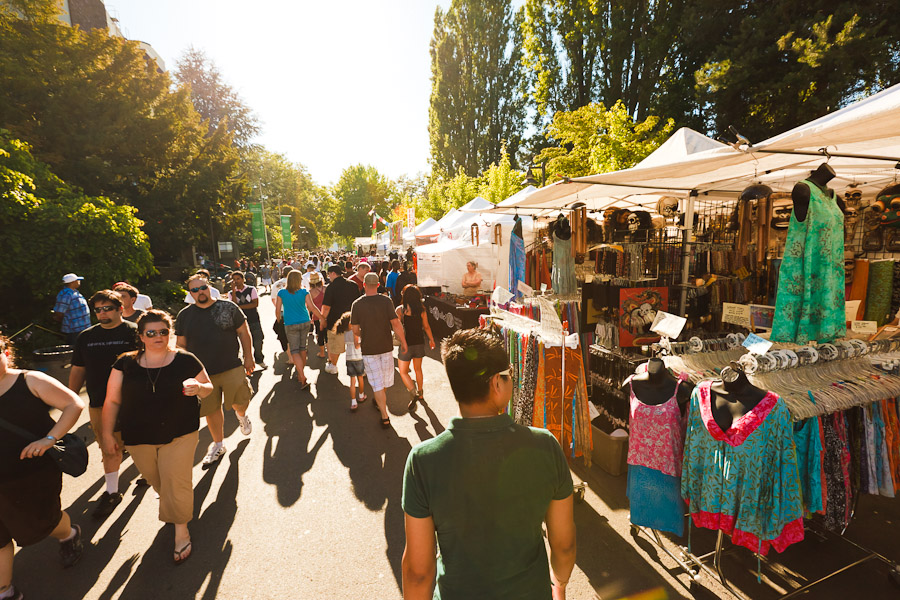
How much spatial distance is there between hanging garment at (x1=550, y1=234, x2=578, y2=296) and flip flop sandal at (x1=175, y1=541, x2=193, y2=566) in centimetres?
503

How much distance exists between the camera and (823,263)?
2.86 metres

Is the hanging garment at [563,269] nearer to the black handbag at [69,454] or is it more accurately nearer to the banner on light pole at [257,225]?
the black handbag at [69,454]

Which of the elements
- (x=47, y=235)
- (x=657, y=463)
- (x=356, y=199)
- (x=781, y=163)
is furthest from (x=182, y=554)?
(x=356, y=199)

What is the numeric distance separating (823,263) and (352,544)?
4.33 m

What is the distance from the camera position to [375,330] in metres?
→ 5.16

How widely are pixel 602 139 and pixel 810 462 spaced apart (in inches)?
433

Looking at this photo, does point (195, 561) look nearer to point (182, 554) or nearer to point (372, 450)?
point (182, 554)

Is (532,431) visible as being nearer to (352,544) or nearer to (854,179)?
(352,544)

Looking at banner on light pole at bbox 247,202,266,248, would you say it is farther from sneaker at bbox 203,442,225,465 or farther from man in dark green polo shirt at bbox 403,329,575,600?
man in dark green polo shirt at bbox 403,329,575,600

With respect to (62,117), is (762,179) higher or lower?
lower

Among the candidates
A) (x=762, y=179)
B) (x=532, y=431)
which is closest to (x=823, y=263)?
(x=532, y=431)

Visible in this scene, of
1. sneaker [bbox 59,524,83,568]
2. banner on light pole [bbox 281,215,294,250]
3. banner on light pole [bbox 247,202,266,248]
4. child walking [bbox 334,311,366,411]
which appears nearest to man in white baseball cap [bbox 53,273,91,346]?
child walking [bbox 334,311,366,411]

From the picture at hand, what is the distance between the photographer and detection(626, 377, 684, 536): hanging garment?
263 centimetres

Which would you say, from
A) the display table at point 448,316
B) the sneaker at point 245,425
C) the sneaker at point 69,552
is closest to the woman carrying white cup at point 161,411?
the sneaker at point 69,552
